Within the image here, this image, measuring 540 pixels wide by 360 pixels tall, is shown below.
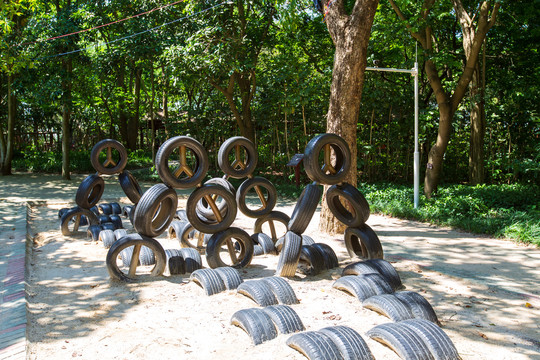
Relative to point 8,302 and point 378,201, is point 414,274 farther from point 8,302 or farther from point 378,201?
point 378,201

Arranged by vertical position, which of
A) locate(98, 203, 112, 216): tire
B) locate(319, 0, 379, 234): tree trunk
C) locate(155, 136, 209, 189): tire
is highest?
locate(319, 0, 379, 234): tree trunk

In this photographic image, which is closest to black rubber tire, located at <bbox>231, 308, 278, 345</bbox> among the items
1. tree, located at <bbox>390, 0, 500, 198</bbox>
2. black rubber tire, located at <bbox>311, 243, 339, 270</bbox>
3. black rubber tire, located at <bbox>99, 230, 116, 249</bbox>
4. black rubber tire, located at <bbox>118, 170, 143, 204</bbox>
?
black rubber tire, located at <bbox>311, 243, 339, 270</bbox>

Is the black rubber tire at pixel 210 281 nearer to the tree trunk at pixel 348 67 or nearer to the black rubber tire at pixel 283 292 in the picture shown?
the black rubber tire at pixel 283 292

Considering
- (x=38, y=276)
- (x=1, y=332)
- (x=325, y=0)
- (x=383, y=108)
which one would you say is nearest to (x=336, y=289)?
(x=1, y=332)

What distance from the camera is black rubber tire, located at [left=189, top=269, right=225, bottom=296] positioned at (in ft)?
16.5

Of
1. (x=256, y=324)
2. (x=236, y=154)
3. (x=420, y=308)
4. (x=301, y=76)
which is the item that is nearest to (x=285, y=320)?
(x=256, y=324)

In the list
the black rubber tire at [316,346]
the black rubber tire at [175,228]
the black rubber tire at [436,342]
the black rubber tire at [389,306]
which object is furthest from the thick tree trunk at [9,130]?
the black rubber tire at [436,342]

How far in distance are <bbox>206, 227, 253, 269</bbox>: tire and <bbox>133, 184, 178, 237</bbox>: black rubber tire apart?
27.4 inches

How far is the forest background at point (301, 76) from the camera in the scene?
12258 mm

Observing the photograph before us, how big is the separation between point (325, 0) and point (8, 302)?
736 centimetres

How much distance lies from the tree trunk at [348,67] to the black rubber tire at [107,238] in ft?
12.6

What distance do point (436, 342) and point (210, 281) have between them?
8.51 feet

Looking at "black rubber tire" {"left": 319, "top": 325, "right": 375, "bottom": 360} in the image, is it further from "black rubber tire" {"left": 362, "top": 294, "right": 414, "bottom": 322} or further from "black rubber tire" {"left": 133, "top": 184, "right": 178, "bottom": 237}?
"black rubber tire" {"left": 133, "top": 184, "right": 178, "bottom": 237}

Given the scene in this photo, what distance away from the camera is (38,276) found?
5.96 meters
